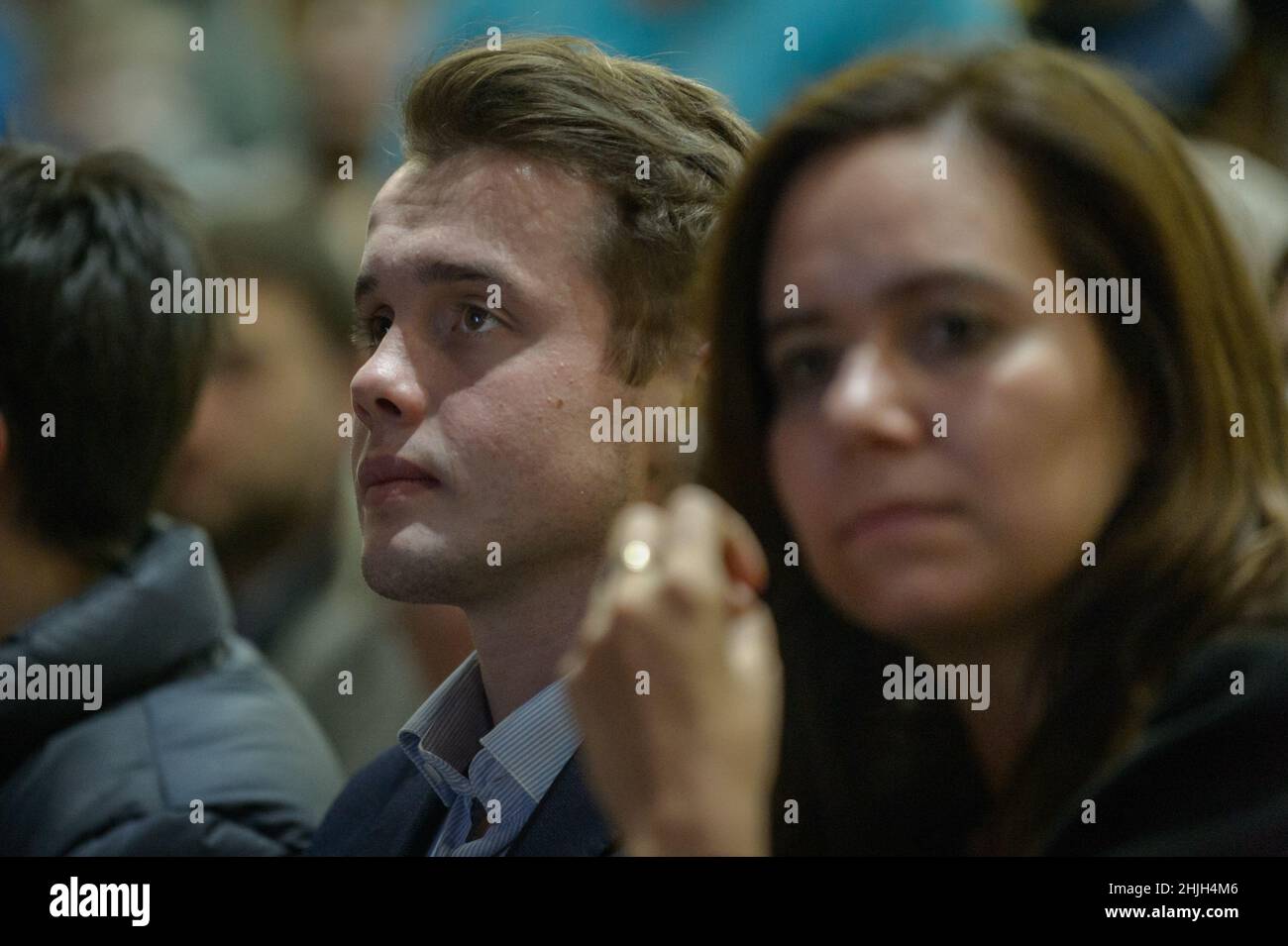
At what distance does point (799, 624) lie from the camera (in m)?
1.44

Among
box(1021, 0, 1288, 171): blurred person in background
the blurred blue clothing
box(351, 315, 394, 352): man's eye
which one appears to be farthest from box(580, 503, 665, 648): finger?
box(1021, 0, 1288, 171): blurred person in background

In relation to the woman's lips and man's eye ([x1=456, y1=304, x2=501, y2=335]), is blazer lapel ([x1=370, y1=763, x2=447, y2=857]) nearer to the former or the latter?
man's eye ([x1=456, y1=304, x2=501, y2=335])

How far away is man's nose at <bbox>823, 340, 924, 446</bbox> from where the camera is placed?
4.22 ft

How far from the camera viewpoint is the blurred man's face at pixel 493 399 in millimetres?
1527

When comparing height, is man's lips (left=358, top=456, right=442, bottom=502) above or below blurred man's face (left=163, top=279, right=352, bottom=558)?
below

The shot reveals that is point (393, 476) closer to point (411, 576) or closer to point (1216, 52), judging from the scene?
point (411, 576)

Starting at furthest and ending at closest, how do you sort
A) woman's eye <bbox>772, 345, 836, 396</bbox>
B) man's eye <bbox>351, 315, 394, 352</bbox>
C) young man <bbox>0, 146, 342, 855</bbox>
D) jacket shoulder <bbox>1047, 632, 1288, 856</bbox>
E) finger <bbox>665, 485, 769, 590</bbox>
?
1. young man <bbox>0, 146, 342, 855</bbox>
2. man's eye <bbox>351, 315, 394, 352</bbox>
3. woman's eye <bbox>772, 345, 836, 396</bbox>
4. jacket shoulder <bbox>1047, 632, 1288, 856</bbox>
5. finger <bbox>665, 485, 769, 590</bbox>

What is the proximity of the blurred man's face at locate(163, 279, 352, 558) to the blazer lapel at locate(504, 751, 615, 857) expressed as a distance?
885 mm

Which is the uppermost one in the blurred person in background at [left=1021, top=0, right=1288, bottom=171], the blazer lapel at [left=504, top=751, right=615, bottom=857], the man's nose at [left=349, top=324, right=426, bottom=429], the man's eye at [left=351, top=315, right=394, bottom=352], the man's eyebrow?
the blurred person in background at [left=1021, top=0, right=1288, bottom=171]

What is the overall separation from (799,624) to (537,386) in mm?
329

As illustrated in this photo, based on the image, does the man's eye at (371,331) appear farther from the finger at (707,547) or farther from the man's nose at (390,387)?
the finger at (707,547)

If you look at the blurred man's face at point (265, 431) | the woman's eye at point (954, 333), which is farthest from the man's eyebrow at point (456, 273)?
the blurred man's face at point (265, 431)

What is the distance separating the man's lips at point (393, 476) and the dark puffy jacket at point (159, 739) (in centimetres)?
40

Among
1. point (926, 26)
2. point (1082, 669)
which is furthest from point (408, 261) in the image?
point (1082, 669)
